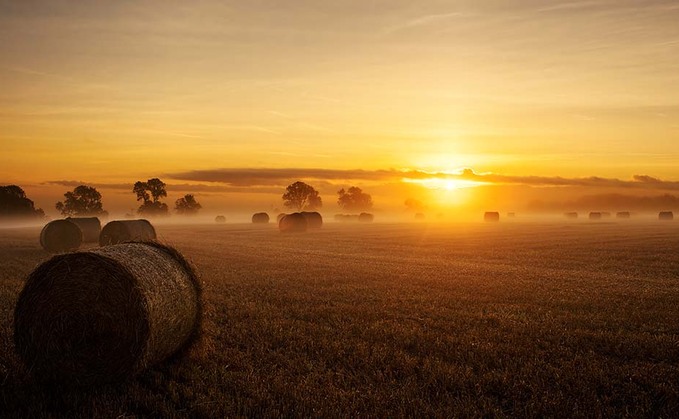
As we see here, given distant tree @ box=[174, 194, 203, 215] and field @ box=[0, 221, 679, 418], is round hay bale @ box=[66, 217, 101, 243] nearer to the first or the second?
field @ box=[0, 221, 679, 418]

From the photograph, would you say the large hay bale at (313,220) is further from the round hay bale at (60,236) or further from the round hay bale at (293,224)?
the round hay bale at (60,236)

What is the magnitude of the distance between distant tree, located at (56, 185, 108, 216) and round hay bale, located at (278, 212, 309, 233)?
279 ft

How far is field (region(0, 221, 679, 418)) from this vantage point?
23.6 ft

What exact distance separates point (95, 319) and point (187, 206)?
14185cm

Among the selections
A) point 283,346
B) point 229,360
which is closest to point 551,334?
point 283,346

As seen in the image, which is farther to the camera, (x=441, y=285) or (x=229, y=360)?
(x=441, y=285)

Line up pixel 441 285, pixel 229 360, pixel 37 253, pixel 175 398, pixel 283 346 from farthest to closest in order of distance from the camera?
pixel 37 253
pixel 441 285
pixel 283 346
pixel 229 360
pixel 175 398

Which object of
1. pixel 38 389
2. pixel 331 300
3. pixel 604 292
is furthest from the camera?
pixel 604 292

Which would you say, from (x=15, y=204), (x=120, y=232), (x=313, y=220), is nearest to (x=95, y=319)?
(x=120, y=232)

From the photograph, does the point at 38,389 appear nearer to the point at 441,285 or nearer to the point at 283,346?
the point at 283,346

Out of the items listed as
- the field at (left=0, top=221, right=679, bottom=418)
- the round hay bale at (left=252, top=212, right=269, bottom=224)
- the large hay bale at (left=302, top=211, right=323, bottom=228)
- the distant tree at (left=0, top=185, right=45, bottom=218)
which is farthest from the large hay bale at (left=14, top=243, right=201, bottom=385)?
the distant tree at (left=0, top=185, right=45, bottom=218)

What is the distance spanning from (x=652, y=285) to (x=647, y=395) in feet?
39.8

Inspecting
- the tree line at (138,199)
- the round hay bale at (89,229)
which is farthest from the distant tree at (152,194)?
the round hay bale at (89,229)

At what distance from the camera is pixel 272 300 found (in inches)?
577
